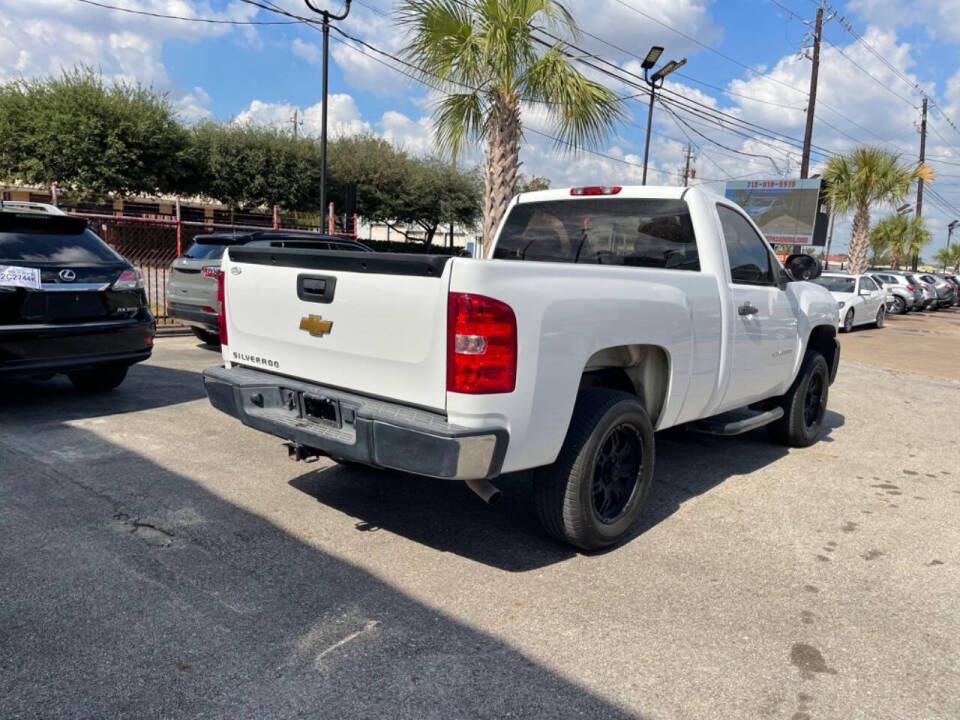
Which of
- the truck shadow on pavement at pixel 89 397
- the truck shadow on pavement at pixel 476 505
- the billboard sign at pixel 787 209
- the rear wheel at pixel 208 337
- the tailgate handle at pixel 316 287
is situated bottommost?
the truck shadow on pavement at pixel 476 505

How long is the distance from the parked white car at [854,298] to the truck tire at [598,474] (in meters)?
16.6

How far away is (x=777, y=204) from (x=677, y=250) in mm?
28846

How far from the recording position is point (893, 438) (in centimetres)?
694

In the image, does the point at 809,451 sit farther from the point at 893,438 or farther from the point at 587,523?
the point at 587,523

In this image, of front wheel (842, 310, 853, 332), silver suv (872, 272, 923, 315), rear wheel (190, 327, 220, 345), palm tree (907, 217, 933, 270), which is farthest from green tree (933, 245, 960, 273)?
rear wheel (190, 327, 220, 345)

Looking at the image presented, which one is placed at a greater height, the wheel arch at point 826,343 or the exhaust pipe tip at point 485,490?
the wheel arch at point 826,343

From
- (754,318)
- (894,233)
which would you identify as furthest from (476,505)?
(894,233)

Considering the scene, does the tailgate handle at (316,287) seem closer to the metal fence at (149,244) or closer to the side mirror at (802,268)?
the side mirror at (802,268)

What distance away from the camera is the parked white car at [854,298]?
1888 centimetres

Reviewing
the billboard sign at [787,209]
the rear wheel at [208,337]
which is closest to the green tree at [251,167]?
the billboard sign at [787,209]

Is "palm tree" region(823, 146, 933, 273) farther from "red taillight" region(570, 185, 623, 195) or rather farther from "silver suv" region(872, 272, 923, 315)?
"red taillight" region(570, 185, 623, 195)

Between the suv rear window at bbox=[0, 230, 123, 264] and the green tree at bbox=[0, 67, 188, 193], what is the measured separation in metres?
24.8

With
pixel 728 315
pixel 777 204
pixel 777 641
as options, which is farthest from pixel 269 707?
pixel 777 204

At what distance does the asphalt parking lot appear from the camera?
8.38 ft
